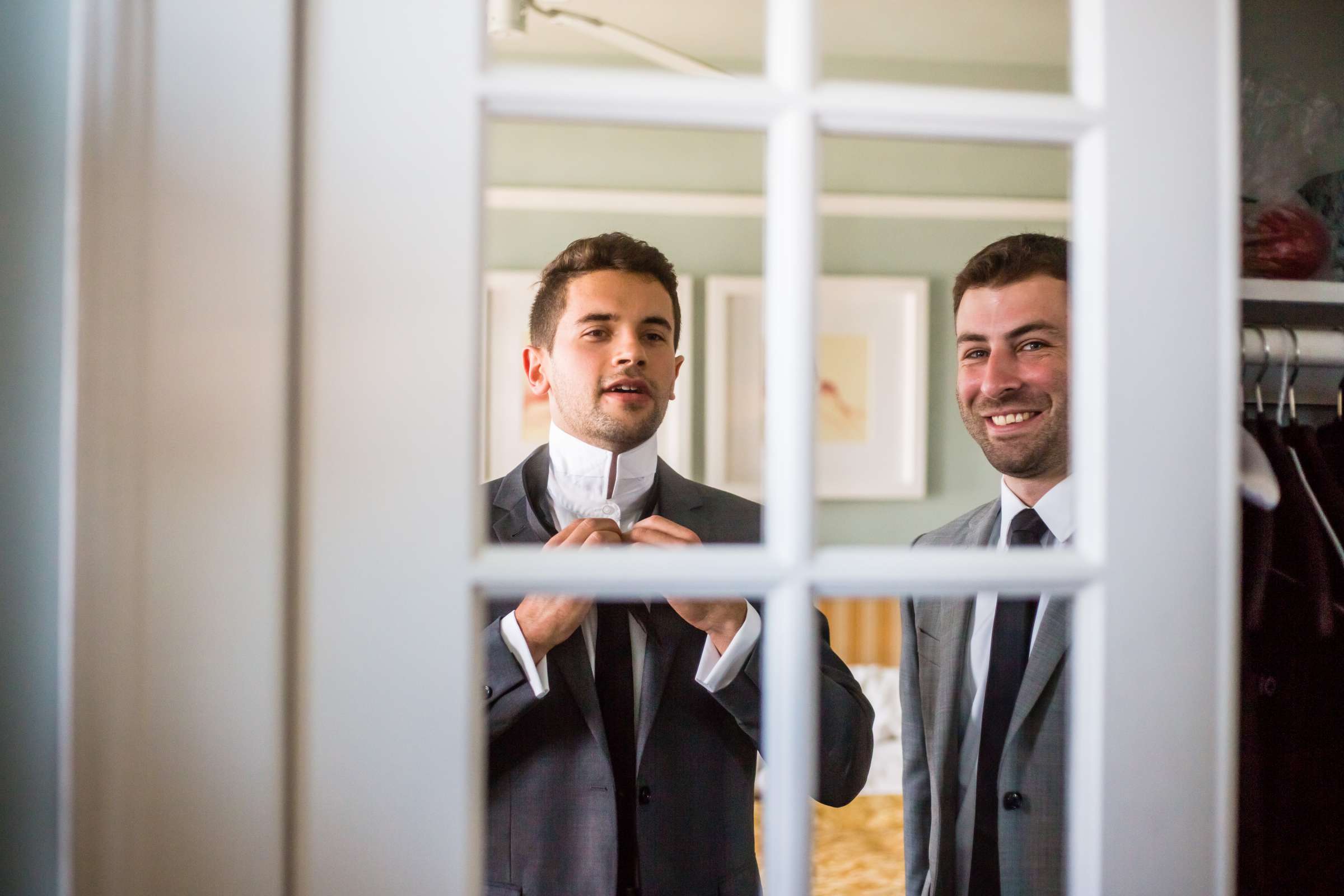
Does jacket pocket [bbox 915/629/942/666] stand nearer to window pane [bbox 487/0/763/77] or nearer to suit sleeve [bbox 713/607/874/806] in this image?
suit sleeve [bbox 713/607/874/806]

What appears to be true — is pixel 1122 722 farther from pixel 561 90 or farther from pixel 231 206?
pixel 231 206

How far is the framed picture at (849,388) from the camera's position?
2.79 m

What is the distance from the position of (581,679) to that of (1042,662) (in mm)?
608

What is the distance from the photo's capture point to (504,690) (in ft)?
3.71

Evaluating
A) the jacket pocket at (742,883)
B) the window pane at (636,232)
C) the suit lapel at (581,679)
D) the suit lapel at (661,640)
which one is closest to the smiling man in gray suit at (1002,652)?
the jacket pocket at (742,883)

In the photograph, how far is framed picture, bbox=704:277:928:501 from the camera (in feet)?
9.17

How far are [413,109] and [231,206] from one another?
0.13 m

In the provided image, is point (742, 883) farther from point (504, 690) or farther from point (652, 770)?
point (504, 690)

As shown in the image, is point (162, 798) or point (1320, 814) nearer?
point (162, 798)

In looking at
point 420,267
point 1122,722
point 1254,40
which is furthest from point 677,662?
point 1254,40

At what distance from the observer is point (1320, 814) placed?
3.18 feet

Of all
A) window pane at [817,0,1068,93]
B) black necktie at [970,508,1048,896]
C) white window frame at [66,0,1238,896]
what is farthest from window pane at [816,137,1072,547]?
white window frame at [66,0,1238,896]

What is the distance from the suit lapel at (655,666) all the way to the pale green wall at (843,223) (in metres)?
1.61

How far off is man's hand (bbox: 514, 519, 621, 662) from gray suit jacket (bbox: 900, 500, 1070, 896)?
0.50m
